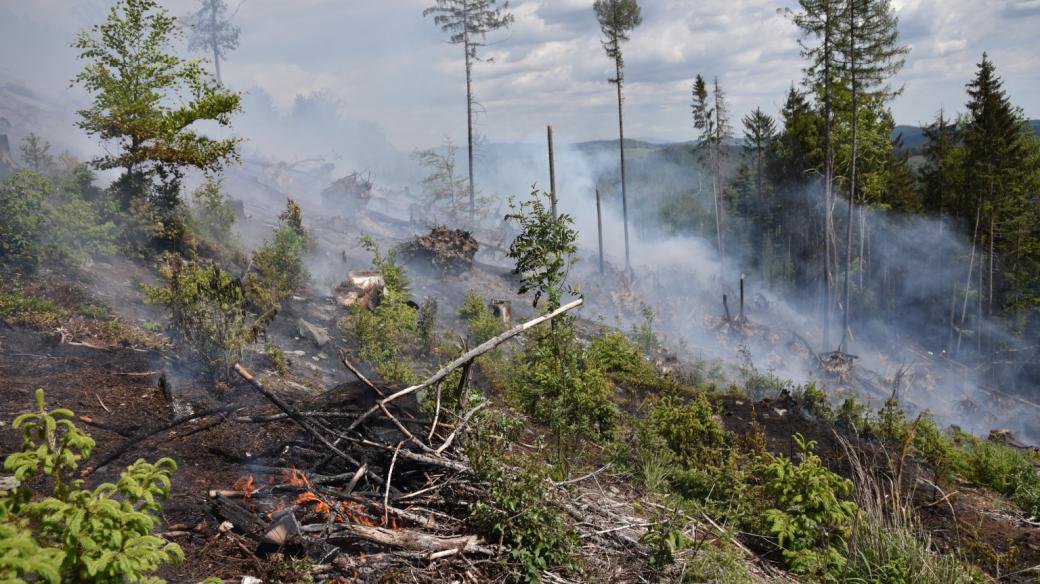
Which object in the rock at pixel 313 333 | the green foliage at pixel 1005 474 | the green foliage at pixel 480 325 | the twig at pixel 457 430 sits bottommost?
the green foliage at pixel 1005 474

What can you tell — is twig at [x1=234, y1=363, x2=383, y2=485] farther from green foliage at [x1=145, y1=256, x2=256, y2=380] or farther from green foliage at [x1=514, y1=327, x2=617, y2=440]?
green foliage at [x1=145, y1=256, x2=256, y2=380]

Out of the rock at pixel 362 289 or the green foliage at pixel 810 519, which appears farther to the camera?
the rock at pixel 362 289

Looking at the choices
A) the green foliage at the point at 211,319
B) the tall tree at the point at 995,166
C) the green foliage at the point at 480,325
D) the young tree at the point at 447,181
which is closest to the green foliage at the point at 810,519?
the green foliage at the point at 211,319

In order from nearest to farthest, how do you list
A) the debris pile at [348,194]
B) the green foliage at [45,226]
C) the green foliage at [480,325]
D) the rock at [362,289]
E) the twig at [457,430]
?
the twig at [457,430]
the green foliage at [45,226]
the green foliage at [480,325]
the rock at [362,289]
the debris pile at [348,194]

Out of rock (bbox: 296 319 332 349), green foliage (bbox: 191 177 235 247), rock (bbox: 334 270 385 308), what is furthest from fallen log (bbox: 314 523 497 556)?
green foliage (bbox: 191 177 235 247)

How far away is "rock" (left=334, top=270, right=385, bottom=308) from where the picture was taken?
15727 millimetres

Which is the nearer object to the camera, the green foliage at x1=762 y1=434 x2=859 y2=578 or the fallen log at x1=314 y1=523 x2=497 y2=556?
the fallen log at x1=314 y1=523 x2=497 y2=556

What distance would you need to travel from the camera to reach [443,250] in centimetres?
2259

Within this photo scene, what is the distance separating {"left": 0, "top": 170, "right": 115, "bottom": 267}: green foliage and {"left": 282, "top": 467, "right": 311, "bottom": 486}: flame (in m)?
9.40

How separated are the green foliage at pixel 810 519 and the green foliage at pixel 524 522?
6.11ft

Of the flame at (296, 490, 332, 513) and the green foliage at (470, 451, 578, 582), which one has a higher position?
the flame at (296, 490, 332, 513)

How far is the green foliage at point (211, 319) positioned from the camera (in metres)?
7.75

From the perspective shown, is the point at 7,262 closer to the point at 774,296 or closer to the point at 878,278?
the point at 774,296

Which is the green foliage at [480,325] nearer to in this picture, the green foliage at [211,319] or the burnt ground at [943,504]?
the burnt ground at [943,504]
